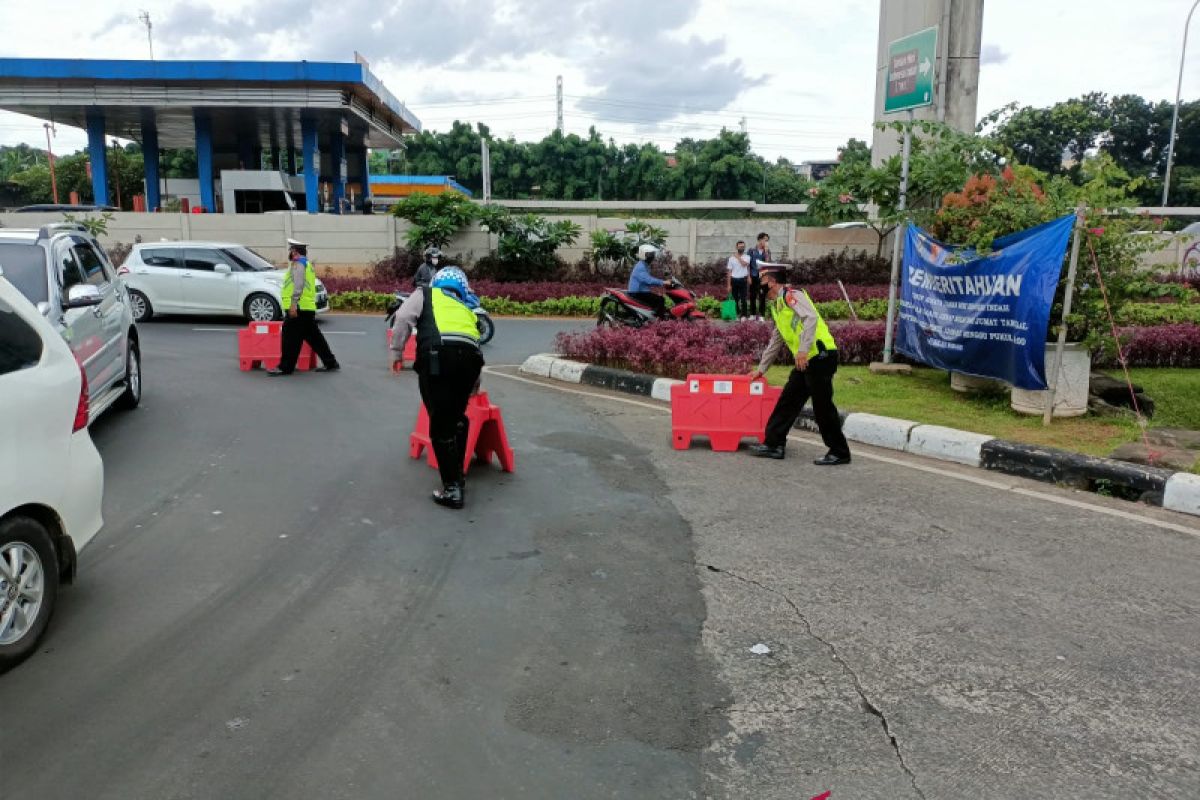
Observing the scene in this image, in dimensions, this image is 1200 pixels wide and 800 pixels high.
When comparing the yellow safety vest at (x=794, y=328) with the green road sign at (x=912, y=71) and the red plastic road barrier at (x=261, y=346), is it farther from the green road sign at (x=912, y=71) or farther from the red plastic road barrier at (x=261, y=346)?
the red plastic road barrier at (x=261, y=346)

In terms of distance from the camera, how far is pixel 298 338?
11391 millimetres

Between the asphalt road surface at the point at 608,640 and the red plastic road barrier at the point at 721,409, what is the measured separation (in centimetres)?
72

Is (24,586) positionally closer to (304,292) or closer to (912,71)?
(304,292)

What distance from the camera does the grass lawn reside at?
326 inches

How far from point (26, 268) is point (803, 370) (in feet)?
21.0

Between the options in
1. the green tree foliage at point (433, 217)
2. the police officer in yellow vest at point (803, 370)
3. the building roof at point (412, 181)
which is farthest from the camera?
the building roof at point (412, 181)

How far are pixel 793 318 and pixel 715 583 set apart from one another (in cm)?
332

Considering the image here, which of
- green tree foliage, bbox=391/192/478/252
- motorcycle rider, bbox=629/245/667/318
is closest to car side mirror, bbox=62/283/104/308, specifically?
motorcycle rider, bbox=629/245/667/318

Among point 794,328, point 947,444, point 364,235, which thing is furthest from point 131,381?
point 364,235

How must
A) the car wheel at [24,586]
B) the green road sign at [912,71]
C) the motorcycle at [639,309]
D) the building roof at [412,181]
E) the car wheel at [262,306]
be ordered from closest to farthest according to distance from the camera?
the car wheel at [24,586], the green road sign at [912,71], the motorcycle at [639,309], the car wheel at [262,306], the building roof at [412,181]

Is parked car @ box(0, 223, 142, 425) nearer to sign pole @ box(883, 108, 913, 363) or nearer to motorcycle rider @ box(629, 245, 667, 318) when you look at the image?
motorcycle rider @ box(629, 245, 667, 318)

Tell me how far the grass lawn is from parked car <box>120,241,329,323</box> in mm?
9868

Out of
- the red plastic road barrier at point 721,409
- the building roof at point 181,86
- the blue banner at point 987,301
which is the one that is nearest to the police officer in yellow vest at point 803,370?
the red plastic road barrier at point 721,409

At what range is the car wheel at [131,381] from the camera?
8.96 m
